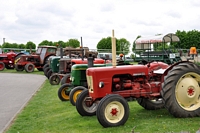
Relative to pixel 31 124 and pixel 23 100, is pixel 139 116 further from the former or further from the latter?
pixel 23 100

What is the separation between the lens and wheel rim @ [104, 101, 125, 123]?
656 centimetres

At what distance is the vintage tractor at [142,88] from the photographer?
666 cm

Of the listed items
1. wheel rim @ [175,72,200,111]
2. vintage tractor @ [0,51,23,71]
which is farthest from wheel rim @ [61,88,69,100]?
vintage tractor @ [0,51,23,71]

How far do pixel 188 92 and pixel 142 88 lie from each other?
99 centimetres

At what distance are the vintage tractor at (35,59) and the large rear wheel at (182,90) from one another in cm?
1991

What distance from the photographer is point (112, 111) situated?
6566 millimetres

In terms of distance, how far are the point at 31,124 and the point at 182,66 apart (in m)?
3.65

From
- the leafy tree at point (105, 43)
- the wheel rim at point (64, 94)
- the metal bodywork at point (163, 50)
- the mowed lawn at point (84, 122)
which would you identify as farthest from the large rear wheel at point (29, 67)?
the leafy tree at point (105, 43)

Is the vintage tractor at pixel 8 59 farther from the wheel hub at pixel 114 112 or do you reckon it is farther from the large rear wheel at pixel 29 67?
the wheel hub at pixel 114 112

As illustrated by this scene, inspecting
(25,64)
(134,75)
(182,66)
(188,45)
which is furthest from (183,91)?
(188,45)

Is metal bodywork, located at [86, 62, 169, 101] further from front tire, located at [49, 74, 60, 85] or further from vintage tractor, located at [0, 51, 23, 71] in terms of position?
vintage tractor, located at [0, 51, 23, 71]

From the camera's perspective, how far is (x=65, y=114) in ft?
28.4

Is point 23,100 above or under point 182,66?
under

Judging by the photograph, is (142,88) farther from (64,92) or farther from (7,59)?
(7,59)
